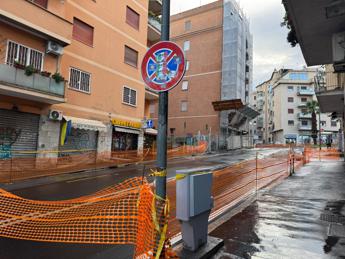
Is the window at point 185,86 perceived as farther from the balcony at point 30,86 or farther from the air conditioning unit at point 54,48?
the balcony at point 30,86

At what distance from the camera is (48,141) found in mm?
15594

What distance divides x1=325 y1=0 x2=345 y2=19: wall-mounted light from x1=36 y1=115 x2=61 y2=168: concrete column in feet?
45.0

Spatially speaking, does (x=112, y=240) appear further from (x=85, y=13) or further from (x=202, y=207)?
(x=85, y=13)

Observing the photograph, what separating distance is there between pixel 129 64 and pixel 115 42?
2222mm

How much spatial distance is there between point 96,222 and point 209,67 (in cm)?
4096

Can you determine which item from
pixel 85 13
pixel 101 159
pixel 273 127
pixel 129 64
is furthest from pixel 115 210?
pixel 273 127

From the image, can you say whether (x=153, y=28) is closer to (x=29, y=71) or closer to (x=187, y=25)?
(x=29, y=71)

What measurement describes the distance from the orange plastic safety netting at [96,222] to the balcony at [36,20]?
10.8 m

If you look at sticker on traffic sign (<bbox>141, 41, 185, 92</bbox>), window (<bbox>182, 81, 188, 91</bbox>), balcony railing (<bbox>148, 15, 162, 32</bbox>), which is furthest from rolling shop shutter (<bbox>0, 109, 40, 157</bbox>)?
window (<bbox>182, 81, 188, 91</bbox>)

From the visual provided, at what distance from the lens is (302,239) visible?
14.4 ft

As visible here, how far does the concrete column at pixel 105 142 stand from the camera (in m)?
18.9

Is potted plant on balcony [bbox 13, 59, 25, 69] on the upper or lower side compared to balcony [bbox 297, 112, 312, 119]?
lower

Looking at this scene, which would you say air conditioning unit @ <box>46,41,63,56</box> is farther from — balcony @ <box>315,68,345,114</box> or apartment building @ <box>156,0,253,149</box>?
apartment building @ <box>156,0,253,149</box>

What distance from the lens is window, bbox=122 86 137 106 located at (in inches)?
870
